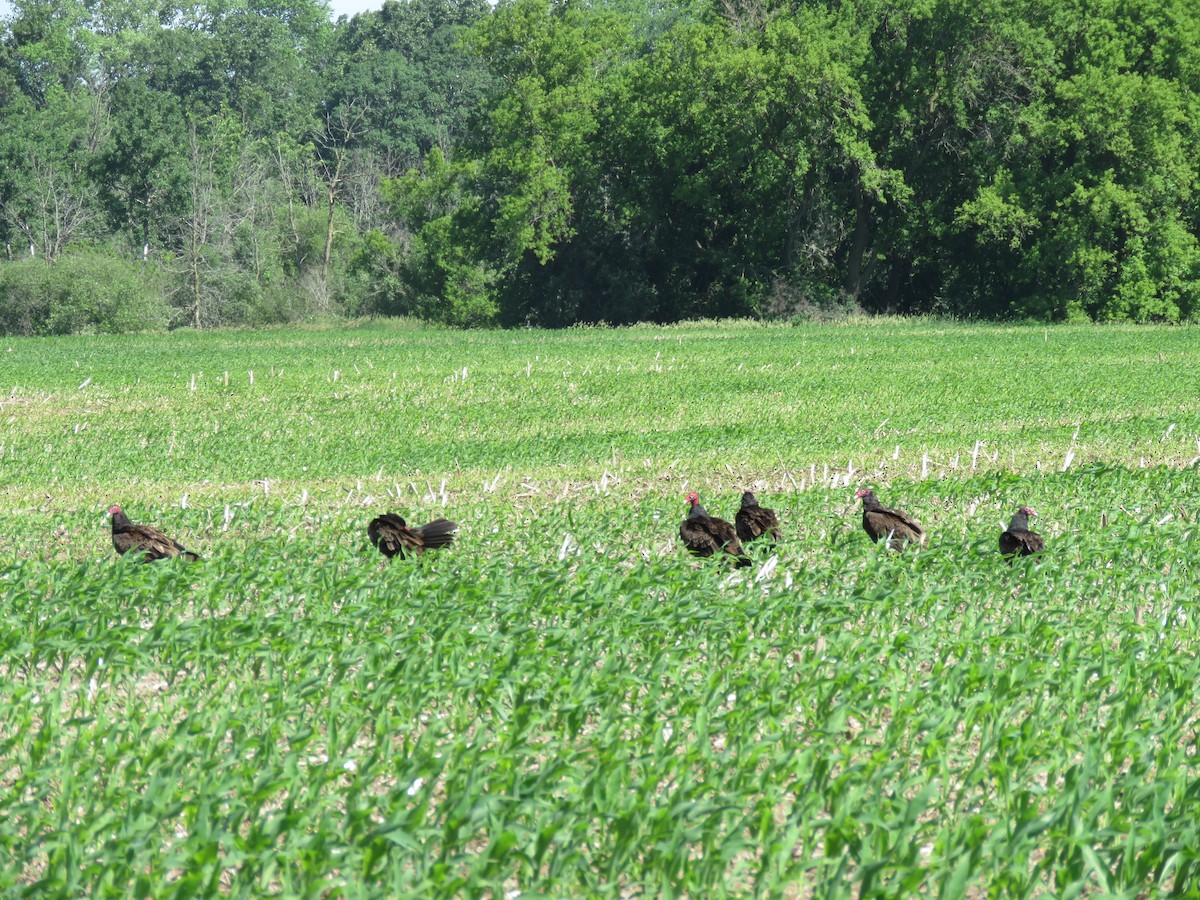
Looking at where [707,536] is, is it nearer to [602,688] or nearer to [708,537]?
[708,537]

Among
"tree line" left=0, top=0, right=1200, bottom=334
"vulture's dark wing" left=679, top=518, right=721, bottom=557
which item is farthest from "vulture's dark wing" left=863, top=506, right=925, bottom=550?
"tree line" left=0, top=0, right=1200, bottom=334

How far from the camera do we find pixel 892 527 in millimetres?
10305

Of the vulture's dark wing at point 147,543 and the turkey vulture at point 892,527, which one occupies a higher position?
the turkey vulture at point 892,527

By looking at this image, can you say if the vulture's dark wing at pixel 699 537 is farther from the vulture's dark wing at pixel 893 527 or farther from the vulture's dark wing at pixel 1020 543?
the vulture's dark wing at pixel 1020 543

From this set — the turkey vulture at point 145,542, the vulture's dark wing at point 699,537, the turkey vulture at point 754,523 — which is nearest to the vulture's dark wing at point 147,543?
the turkey vulture at point 145,542

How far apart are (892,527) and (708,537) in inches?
58.9

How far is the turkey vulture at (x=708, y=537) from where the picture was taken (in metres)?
9.73

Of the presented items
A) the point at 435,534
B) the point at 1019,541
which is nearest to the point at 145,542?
the point at 435,534

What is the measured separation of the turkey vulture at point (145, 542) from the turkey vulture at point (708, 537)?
11.5 feet

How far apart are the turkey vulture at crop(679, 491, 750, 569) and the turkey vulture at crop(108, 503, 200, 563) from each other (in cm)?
352

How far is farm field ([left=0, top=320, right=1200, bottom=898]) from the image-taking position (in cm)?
468

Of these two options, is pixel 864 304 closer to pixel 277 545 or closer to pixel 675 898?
pixel 277 545

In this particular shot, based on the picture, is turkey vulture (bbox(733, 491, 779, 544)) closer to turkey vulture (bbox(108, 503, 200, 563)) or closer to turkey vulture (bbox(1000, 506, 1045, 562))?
turkey vulture (bbox(1000, 506, 1045, 562))

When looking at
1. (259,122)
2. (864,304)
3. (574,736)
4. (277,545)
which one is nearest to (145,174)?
(259,122)
